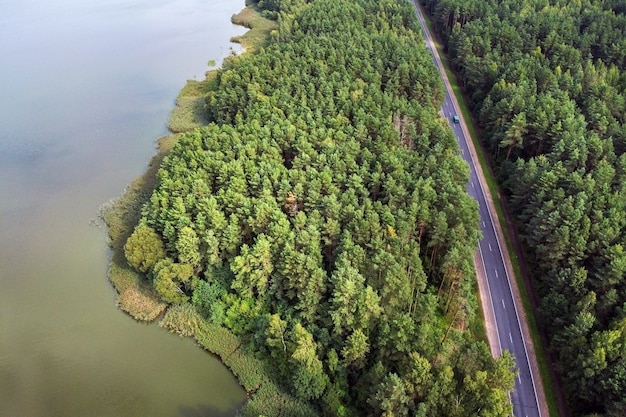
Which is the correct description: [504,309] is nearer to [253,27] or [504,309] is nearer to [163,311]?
[163,311]

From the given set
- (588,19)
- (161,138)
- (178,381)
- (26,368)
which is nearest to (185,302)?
(178,381)

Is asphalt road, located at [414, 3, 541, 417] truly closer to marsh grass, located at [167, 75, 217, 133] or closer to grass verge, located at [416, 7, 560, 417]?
grass verge, located at [416, 7, 560, 417]

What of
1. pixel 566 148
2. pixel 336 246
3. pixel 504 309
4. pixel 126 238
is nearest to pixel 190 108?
pixel 126 238

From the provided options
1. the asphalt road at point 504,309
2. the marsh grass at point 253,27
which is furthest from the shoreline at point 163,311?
the marsh grass at point 253,27

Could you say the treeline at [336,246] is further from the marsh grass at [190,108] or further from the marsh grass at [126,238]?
the marsh grass at [190,108]

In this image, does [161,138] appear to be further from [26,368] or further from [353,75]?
[26,368]

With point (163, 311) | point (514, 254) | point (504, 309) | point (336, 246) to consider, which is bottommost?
point (163, 311)
